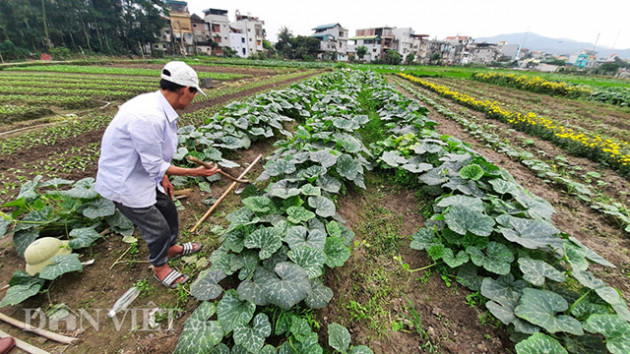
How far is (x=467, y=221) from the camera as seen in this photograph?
2.68 metres

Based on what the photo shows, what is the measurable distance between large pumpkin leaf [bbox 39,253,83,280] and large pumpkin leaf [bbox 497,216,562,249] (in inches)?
166

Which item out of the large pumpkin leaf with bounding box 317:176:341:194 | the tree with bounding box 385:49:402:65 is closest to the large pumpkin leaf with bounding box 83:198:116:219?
the large pumpkin leaf with bounding box 317:176:341:194

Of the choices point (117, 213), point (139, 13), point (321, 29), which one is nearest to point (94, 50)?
point (139, 13)

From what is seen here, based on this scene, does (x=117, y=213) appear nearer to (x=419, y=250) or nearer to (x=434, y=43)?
(x=419, y=250)

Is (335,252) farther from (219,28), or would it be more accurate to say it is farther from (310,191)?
(219,28)

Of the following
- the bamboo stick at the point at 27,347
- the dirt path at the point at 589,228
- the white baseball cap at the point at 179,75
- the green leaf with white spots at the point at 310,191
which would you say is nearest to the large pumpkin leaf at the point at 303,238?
the green leaf with white spots at the point at 310,191

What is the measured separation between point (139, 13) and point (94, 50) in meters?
11.6

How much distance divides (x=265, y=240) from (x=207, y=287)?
2.01 ft

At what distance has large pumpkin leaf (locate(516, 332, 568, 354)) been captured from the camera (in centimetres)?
165

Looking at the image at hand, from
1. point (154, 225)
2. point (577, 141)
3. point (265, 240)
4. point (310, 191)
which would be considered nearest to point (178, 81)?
point (154, 225)

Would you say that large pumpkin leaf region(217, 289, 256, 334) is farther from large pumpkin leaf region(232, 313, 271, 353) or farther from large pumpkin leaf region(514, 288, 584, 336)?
large pumpkin leaf region(514, 288, 584, 336)

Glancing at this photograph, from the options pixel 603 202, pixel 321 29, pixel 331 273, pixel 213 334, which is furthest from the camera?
pixel 321 29

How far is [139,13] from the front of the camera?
46.3m

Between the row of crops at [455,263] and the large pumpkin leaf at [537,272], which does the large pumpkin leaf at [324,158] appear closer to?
the row of crops at [455,263]
